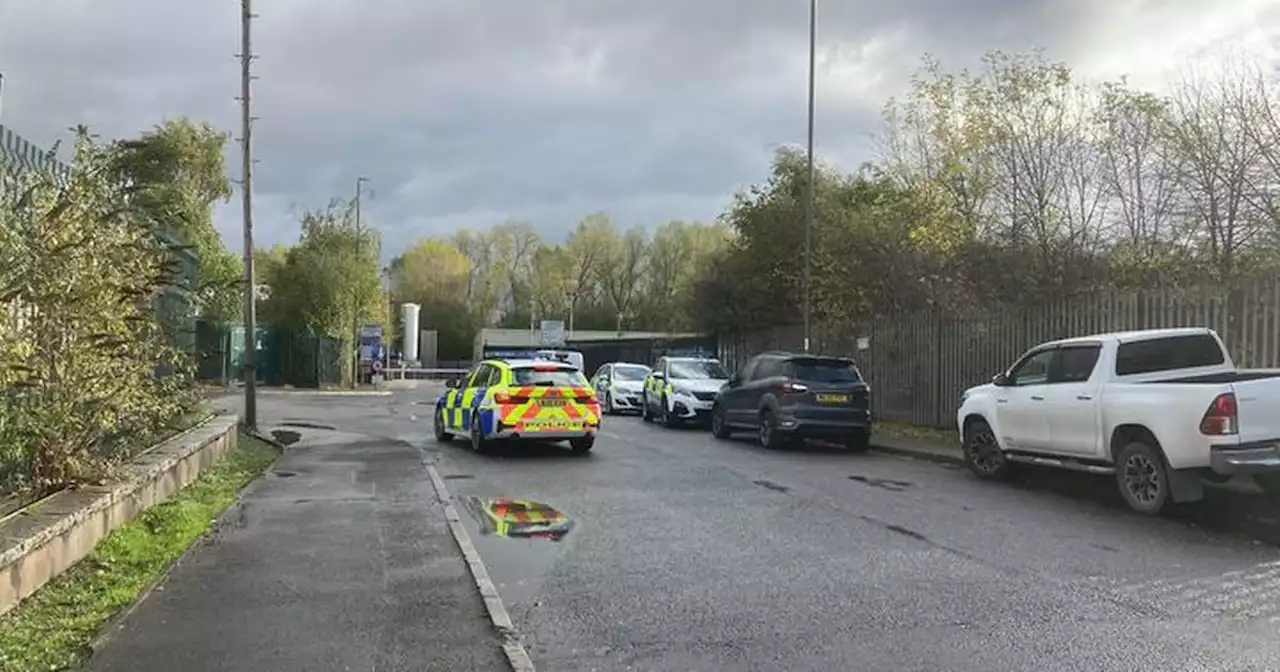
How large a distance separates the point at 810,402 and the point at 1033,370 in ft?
17.9

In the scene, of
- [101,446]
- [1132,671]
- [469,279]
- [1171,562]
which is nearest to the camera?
[1132,671]

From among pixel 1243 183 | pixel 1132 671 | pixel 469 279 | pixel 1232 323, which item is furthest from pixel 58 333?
pixel 469 279

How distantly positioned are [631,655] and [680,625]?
658mm

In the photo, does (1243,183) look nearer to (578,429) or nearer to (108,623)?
(578,429)

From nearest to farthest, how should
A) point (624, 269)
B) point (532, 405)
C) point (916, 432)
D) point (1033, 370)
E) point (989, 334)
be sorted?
1. point (1033, 370)
2. point (532, 405)
3. point (989, 334)
4. point (916, 432)
5. point (624, 269)

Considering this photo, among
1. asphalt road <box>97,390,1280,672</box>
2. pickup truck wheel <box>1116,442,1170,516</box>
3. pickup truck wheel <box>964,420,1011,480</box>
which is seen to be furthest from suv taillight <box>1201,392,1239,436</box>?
pickup truck wheel <box>964,420,1011,480</box>

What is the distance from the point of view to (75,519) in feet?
25.3

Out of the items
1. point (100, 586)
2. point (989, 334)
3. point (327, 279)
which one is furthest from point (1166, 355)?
point (327, 279)

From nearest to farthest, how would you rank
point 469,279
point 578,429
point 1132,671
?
point 1132,671
point 578,429
point 469,279

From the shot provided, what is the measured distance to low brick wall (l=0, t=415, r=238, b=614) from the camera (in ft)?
21.7

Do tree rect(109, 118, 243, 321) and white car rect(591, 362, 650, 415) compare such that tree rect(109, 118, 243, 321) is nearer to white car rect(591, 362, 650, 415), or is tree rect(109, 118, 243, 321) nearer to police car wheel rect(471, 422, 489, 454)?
white car rect(591, 362, 650, 415)

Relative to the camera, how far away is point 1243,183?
17219 millimetres

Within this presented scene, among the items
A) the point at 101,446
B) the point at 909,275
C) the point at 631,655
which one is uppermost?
the point at 909,275

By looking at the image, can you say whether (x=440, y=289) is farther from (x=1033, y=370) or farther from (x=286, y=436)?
(x=1033, y=370)
